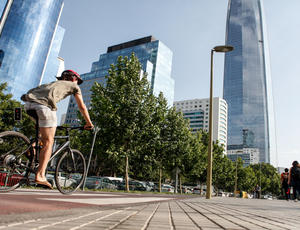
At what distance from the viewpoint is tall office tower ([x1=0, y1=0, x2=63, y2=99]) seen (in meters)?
72.2

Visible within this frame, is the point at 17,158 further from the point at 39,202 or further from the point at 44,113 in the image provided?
the point at 39,202

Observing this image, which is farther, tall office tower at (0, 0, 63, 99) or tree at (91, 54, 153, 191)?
tall office tower at (0, 0, 63, 99)

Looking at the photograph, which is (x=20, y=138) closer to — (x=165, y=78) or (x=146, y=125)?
(x=146, y=125)

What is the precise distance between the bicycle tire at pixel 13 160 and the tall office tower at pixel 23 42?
254 ft

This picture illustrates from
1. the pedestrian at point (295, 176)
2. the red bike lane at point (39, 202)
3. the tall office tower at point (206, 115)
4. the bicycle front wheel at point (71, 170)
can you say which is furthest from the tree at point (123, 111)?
the tall office tower at point (206, 115)

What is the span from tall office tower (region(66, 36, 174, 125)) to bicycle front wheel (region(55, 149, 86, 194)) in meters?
112

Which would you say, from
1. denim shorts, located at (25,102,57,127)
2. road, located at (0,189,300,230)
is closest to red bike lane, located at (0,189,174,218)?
road, located at (0,189,300,230)

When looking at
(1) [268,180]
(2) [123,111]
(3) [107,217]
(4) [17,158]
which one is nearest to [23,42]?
(2) [123,111]

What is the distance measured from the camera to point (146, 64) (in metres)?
117

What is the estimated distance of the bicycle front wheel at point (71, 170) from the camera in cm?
484

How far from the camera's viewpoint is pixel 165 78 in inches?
5103

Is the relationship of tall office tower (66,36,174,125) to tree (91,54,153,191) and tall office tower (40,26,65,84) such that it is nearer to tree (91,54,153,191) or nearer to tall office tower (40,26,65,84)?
tall office tower (40,26,65,84)

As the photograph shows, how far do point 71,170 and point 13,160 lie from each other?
136 centimetres

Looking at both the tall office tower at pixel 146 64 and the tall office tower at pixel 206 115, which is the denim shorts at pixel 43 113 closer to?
the tall office tower at pixel 146 64
